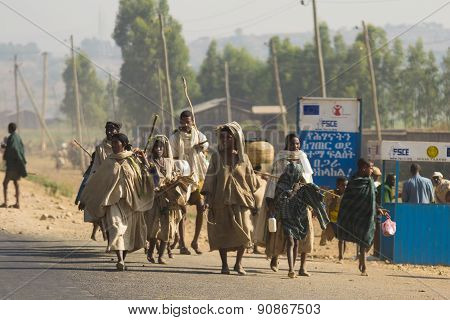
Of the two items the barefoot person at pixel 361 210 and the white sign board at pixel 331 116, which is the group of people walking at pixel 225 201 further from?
the white sign board at pixel 331 116

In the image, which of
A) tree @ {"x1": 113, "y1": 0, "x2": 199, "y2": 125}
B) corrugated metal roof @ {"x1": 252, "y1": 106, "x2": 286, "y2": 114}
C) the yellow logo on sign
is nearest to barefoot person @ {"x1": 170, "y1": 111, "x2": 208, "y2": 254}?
the yellow logo on sign

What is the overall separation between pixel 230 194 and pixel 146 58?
8726 centimetres

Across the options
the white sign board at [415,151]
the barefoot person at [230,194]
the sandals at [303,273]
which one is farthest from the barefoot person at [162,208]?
the white sign board at [415,151]

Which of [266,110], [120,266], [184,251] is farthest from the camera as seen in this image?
[266,110]

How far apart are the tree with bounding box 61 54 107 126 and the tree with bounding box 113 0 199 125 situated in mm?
25023

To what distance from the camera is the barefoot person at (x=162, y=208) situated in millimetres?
15047

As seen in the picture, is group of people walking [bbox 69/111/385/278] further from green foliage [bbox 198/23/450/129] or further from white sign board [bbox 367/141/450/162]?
green foliage [bbox 198/23/450/129]

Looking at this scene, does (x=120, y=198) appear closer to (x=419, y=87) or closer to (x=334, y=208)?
(x=334, y=208)

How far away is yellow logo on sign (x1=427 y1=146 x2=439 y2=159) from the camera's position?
17188mm

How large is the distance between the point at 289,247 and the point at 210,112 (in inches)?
2980

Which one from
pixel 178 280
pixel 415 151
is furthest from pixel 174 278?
pixel 415 151

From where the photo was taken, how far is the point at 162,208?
15.2 meters

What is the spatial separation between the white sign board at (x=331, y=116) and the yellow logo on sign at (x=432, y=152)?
2.62 metres
